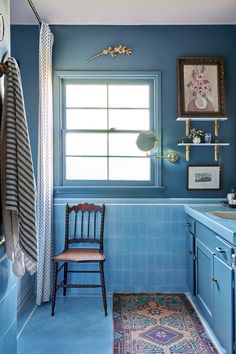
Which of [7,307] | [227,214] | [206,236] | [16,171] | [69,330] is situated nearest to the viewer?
[16,171]

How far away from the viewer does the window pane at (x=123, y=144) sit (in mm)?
3074

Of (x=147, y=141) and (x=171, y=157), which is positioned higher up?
(x=147, y=141)

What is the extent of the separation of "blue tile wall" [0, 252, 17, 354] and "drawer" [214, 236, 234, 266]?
1212 mm

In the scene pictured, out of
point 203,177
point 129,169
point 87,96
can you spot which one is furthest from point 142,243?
point 87,96

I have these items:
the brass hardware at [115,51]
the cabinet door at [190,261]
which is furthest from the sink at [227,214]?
the brass hardware at [115,51]

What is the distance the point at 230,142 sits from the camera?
3.01 meters

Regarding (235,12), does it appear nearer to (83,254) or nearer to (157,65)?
(157,65)

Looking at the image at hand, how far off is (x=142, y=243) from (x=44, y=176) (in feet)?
3.75

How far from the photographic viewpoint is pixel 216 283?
1.99 meters

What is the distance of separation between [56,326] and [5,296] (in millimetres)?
1007

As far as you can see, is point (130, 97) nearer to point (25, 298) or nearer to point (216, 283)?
point (216, 283)

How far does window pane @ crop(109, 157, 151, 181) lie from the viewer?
10.1 feet

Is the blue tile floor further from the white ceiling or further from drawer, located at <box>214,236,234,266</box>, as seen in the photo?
the white ceiling

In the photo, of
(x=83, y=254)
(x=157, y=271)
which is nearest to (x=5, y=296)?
(x=83, y=254)
